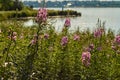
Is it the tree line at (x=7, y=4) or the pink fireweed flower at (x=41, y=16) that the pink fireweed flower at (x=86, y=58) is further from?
the tree line at (x=7, y=4)

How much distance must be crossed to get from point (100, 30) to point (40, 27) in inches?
57.4

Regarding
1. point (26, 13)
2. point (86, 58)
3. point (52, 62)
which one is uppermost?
point (86, 58)

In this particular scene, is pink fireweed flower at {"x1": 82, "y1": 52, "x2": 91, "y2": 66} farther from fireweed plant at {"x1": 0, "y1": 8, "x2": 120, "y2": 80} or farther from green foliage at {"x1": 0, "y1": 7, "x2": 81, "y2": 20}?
green foliage at {"x1": 0, "y1": 7, "x2": 81, "y2": 20}

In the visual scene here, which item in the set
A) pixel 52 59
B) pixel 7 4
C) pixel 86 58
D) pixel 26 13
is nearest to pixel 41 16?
pixel 52 59

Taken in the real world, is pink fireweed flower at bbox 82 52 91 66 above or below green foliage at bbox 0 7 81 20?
above

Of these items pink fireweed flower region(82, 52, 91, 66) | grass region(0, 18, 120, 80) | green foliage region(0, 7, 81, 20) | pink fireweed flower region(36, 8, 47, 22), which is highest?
Result: pink fireweed flower region(36, 8, 47, 22)

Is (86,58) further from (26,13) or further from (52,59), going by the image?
(26,13)

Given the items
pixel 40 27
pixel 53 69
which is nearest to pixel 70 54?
pixel 53 69

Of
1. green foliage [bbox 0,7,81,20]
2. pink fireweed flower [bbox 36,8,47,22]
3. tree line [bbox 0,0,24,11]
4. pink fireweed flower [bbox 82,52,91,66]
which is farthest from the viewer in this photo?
tree line [bbox 0,0,24,11]

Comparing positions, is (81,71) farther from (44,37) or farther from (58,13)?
(58,13)

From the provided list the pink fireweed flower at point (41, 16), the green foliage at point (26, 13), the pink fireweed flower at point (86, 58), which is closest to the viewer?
the pink fireweed flower at point (86, 58)

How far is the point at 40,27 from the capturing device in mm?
7316

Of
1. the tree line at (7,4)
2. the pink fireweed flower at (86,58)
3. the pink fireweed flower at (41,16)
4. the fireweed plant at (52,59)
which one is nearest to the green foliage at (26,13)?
the tree line at (7,4)

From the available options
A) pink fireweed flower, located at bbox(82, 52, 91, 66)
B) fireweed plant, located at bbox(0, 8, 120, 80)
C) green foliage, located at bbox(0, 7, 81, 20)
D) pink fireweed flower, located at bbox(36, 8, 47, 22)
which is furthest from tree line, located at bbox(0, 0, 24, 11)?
pink fireweed flower, located at bbox(82, 52, 91, 66)
